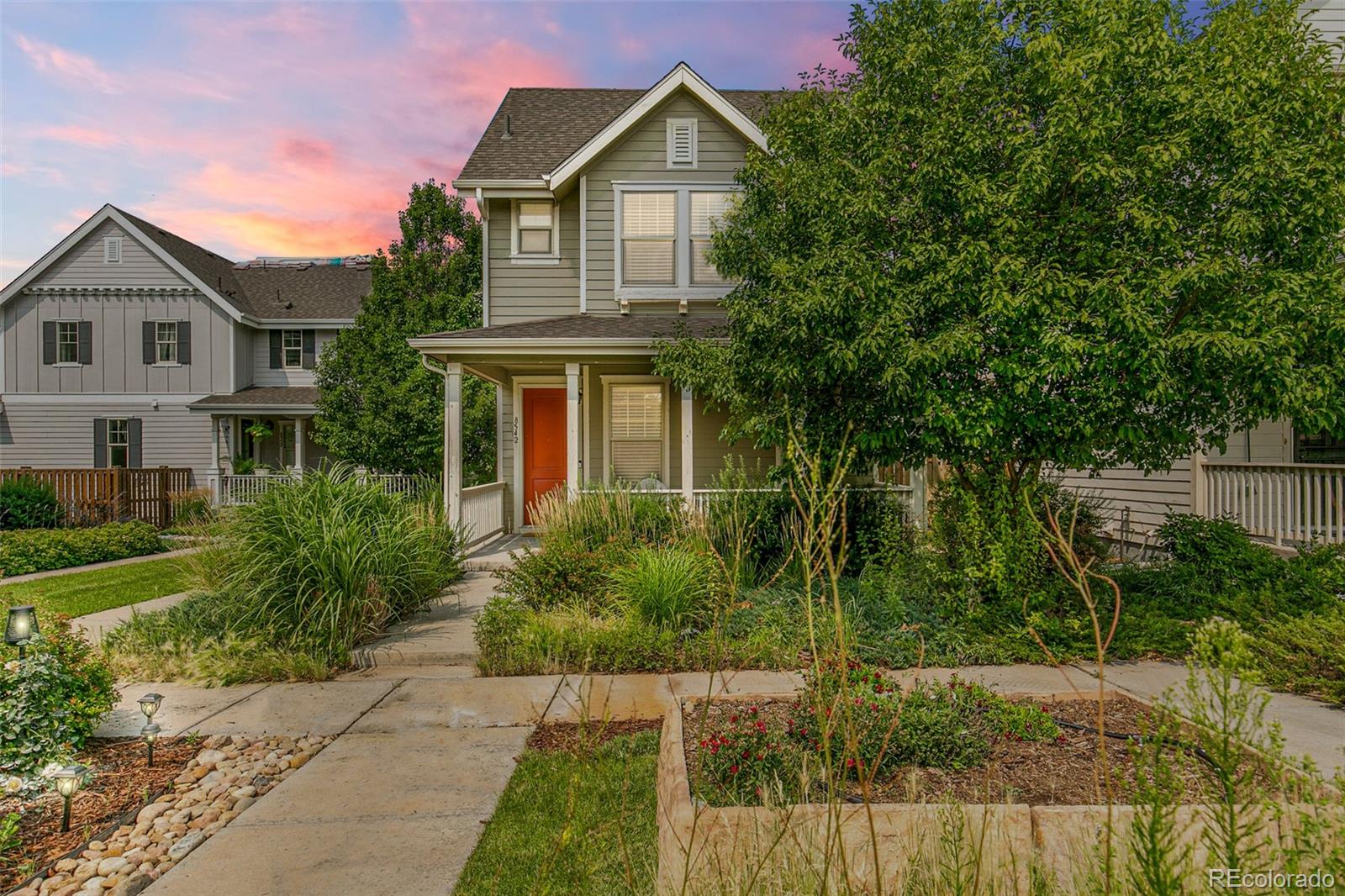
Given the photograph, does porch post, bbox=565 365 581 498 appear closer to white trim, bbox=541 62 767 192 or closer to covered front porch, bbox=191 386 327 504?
white trim, bbox=541 62 767 192

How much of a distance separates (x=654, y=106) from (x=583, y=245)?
256 cm

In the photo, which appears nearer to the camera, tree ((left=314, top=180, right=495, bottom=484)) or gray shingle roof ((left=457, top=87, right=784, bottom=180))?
gray shingle roof ((left=457, top=87, right=784, bottom=180))

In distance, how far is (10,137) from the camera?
30.2ft

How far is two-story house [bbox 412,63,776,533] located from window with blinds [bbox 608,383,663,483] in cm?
2

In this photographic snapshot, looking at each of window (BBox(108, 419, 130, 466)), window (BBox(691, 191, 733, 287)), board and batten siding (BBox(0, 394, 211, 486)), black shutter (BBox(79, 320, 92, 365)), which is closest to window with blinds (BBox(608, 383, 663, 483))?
window (BBox(691, 191, 733, 287))

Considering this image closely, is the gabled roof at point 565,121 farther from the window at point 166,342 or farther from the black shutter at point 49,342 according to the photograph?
the black shutter at point 49,342

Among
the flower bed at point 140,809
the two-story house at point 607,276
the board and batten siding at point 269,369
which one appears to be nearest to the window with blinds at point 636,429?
the two-story house at point 607,276

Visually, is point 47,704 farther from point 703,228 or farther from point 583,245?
point 703,228

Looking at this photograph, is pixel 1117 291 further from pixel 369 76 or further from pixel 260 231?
pixel 260 231

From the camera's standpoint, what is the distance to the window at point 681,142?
40.4 feet

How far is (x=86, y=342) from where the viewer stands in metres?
21.4

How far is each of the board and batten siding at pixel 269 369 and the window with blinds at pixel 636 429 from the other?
48.2ft

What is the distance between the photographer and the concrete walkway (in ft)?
10.2

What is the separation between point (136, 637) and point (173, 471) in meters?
14.8
